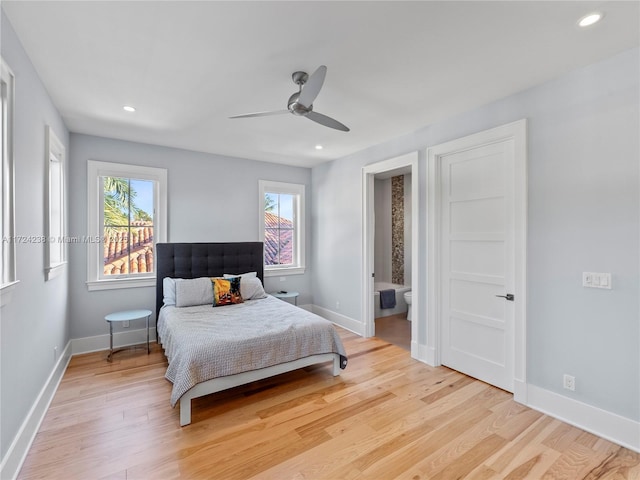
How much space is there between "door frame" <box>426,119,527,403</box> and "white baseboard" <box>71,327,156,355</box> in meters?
3.63

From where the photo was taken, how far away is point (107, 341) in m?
3.89

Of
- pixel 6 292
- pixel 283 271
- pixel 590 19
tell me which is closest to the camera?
pixel 6 292

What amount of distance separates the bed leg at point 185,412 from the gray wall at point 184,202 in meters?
2.26

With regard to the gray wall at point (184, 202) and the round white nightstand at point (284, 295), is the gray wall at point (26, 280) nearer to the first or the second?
the gray wall at point (184, 202)

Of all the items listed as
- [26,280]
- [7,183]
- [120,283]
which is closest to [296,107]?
[7,183]

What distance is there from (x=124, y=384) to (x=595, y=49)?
4685 millimetres

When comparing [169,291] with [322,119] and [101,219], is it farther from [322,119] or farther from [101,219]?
[322,119]

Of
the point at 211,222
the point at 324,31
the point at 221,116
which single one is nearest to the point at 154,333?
the point at 211,222

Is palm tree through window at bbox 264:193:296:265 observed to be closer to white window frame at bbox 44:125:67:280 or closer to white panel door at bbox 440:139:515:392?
white window frame at bbox 44:125:67:280

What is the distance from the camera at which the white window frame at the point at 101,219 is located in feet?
12.5

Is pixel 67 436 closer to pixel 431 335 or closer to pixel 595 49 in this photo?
pixel 431 335

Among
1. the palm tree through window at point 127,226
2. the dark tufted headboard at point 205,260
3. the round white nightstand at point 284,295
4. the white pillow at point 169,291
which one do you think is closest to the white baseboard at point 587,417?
the round white nightstand at point 284,295

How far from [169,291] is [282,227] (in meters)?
2.15

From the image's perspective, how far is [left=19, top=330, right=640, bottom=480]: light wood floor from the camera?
1886 mm
